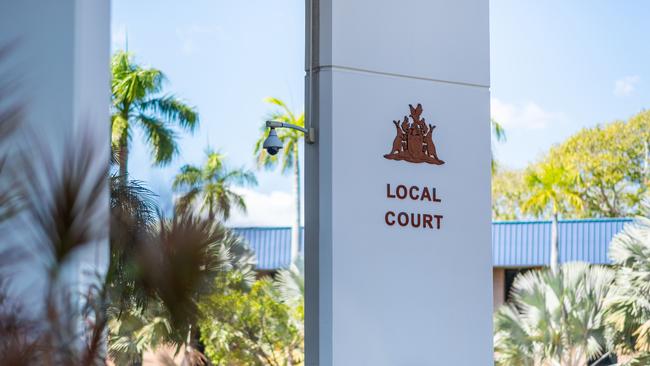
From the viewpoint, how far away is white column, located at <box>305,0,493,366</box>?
30.0 feet

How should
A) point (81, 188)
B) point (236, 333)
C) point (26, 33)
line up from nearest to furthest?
point (81, 188)
point (26, 33)
point (236, 333)

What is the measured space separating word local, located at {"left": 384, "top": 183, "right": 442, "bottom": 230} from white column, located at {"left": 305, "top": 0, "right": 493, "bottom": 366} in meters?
0.01

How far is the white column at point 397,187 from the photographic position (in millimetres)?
9148

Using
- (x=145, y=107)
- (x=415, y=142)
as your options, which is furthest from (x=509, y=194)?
(x=415, y=142)

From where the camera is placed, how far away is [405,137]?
9500 millimetres

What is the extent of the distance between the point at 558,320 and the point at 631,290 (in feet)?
5.25

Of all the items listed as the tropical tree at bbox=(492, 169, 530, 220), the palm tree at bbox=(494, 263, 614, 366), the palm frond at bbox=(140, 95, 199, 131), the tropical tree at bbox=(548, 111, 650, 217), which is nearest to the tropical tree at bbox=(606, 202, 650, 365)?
the palm tree at bbox=(494, 263, 614, 366)

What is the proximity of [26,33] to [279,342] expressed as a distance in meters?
16.8

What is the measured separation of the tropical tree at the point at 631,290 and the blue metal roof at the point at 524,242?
8.27m

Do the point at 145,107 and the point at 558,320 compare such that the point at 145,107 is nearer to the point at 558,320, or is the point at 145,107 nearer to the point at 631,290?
the point at 558,320

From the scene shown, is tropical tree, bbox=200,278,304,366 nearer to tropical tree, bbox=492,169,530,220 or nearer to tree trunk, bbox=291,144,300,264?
tree trunk, bbox=291,144,300,264

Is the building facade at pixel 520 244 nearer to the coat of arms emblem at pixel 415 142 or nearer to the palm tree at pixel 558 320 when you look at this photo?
the palm tree at pixel 558 320

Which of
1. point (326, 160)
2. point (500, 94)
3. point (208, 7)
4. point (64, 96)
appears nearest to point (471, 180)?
point (326, 160)

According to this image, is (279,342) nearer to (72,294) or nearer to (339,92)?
(339,92)
